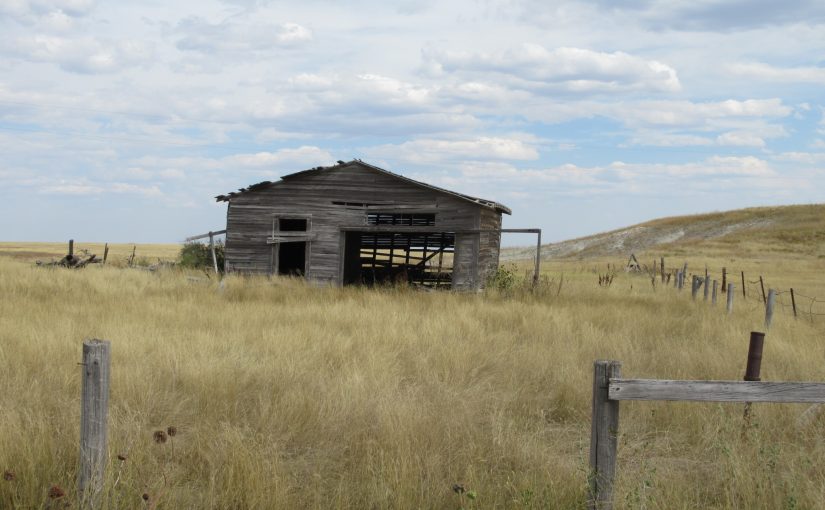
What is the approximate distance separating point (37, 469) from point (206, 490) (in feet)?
3.87

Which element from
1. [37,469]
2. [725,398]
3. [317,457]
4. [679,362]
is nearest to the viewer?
[725,398]

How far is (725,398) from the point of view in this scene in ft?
15.7

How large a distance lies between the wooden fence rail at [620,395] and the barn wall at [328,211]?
685 inches

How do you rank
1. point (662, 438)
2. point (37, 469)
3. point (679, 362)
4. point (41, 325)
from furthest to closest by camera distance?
1. point (41, 325)
2. point (679, 362)
3. point (662, 438)
4. point (37, 469)

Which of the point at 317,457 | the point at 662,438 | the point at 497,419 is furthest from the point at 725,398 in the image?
the point at 317,457

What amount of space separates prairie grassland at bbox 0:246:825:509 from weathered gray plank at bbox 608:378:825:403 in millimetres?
669

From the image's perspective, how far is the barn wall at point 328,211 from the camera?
22.6m

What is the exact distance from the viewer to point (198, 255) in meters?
28.0

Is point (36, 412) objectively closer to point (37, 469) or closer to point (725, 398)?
point (37, 469)

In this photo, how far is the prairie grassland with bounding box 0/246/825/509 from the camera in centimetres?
515

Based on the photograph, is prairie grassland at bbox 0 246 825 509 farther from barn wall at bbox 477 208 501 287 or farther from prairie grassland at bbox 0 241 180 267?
prairie grassland at bbox 0 241 180 267

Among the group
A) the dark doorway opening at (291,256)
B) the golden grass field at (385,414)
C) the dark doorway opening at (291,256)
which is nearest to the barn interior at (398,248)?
the dark doorway opening at (291,256)

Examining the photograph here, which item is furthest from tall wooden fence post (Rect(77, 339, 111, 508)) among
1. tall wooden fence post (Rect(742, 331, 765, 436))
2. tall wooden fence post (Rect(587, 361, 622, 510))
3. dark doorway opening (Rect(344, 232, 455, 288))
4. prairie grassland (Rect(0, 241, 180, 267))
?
prairie grassland (Rect(0, 241, 180, 267))

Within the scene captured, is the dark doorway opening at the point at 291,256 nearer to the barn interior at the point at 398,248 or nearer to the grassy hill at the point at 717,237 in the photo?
the barn interior at the point at 398,248
